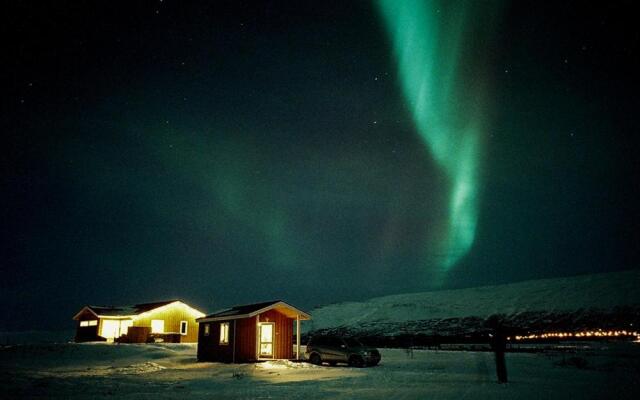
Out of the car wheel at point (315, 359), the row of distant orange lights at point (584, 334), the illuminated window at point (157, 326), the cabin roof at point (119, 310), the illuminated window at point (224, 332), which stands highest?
the cabin roof at point (119, 310)

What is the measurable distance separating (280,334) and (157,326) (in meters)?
23.6

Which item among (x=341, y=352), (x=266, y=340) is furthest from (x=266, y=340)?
(x=341, y=352)

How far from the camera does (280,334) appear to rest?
28734mm

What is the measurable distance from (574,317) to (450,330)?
18694 millimetres

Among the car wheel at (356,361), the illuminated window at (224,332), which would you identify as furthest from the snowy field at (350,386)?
the illuminated window at (224,332)

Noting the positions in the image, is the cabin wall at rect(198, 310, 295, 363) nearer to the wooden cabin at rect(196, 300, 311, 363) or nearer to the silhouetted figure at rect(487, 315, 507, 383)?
the wooden cabin at rect(196, 300, 311, 363)

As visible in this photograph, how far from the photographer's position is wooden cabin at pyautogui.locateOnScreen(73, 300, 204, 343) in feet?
153

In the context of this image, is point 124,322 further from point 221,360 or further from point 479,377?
point 479,377

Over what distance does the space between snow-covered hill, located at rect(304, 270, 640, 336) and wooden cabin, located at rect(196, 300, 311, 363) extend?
1664 inches

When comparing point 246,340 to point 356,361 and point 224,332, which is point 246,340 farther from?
point 356,361

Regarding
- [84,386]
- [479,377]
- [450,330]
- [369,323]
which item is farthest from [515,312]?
[84,386]

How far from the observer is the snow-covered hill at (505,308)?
6062cm

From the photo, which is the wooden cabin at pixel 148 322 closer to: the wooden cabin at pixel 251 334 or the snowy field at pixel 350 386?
the wooden cabin at pixel 251 334

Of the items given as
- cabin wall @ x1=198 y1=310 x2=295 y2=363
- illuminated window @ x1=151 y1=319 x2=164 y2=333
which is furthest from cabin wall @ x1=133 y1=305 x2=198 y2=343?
cabin wall @ x1=198 y1=310 x2=295 y2=363
